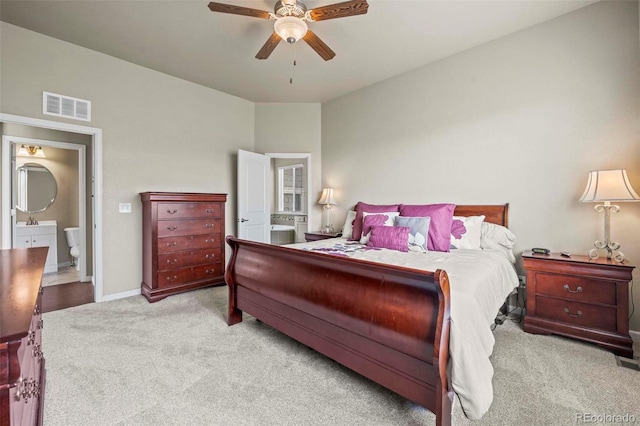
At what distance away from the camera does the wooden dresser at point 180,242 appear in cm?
346

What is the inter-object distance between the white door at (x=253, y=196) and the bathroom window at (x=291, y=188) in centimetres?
162

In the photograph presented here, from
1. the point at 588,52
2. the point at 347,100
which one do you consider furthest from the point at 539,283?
the point at 347,100

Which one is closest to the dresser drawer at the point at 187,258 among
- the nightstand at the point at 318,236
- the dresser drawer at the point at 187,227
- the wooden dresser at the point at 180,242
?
the wooden dresser at the point at 180,242

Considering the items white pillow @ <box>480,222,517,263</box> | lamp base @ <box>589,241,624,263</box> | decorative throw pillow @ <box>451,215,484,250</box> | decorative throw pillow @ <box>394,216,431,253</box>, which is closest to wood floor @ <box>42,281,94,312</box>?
decorative throw pillow @ <box>394,216,431,253</box>

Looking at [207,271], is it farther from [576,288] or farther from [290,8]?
[576,288]

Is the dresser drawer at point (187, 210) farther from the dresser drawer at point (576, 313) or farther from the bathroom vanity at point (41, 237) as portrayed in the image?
the dresser drawer at point (576, 313)

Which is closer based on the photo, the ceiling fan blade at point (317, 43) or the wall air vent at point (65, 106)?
the ceiling fan blade at point (317, 43)

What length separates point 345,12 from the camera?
215 cm

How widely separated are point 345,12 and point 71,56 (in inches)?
128

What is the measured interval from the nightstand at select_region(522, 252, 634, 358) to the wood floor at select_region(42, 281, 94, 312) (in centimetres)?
479

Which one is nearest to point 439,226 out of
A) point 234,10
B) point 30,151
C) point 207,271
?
point 234,10

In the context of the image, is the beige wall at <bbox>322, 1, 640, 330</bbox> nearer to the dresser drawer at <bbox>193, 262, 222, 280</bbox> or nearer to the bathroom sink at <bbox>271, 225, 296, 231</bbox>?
the dresser drawer at <bbox>193, 262, 222, 280</bbox>

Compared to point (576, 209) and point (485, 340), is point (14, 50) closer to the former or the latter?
point (485, 340)

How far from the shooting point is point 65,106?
3.20 meters
